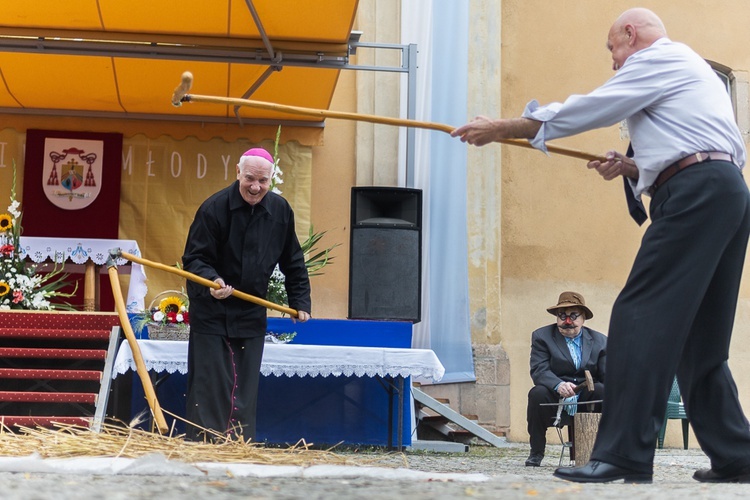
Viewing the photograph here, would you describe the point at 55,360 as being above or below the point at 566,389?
above

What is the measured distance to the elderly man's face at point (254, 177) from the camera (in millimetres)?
5684

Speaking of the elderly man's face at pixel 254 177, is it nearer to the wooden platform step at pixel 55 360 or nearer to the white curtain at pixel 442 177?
the wooden platform step at pixel 55 360

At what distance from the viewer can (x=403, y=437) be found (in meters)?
8.08

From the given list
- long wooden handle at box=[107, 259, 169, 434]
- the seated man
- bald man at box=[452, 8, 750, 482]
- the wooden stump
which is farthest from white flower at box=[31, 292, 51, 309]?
bald man at box=[452, 8, 750, 482]

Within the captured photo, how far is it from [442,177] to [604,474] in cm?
733

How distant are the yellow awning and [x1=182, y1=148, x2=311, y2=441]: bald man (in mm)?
3243

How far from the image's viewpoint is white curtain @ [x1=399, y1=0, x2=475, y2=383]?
34.9 feet

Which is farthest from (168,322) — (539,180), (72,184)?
(539,180)

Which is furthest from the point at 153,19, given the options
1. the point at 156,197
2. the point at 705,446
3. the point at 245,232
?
the point at 705,446

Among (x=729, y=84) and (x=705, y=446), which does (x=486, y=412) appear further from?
(x=705, y=446)

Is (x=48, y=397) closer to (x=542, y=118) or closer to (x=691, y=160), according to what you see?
(x=542, y=118)

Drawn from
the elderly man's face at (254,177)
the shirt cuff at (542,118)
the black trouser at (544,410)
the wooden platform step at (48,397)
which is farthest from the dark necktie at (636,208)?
Answer: the wooden platform step at (48,397)

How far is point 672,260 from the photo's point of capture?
12.6ft

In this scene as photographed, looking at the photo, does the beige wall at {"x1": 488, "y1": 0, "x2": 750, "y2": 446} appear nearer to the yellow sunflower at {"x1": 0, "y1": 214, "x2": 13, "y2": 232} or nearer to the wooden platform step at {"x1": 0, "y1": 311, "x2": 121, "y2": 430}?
the wooden platform step at {"x1": 0, "y1": 311, "x2": 121, "y2": 430}
